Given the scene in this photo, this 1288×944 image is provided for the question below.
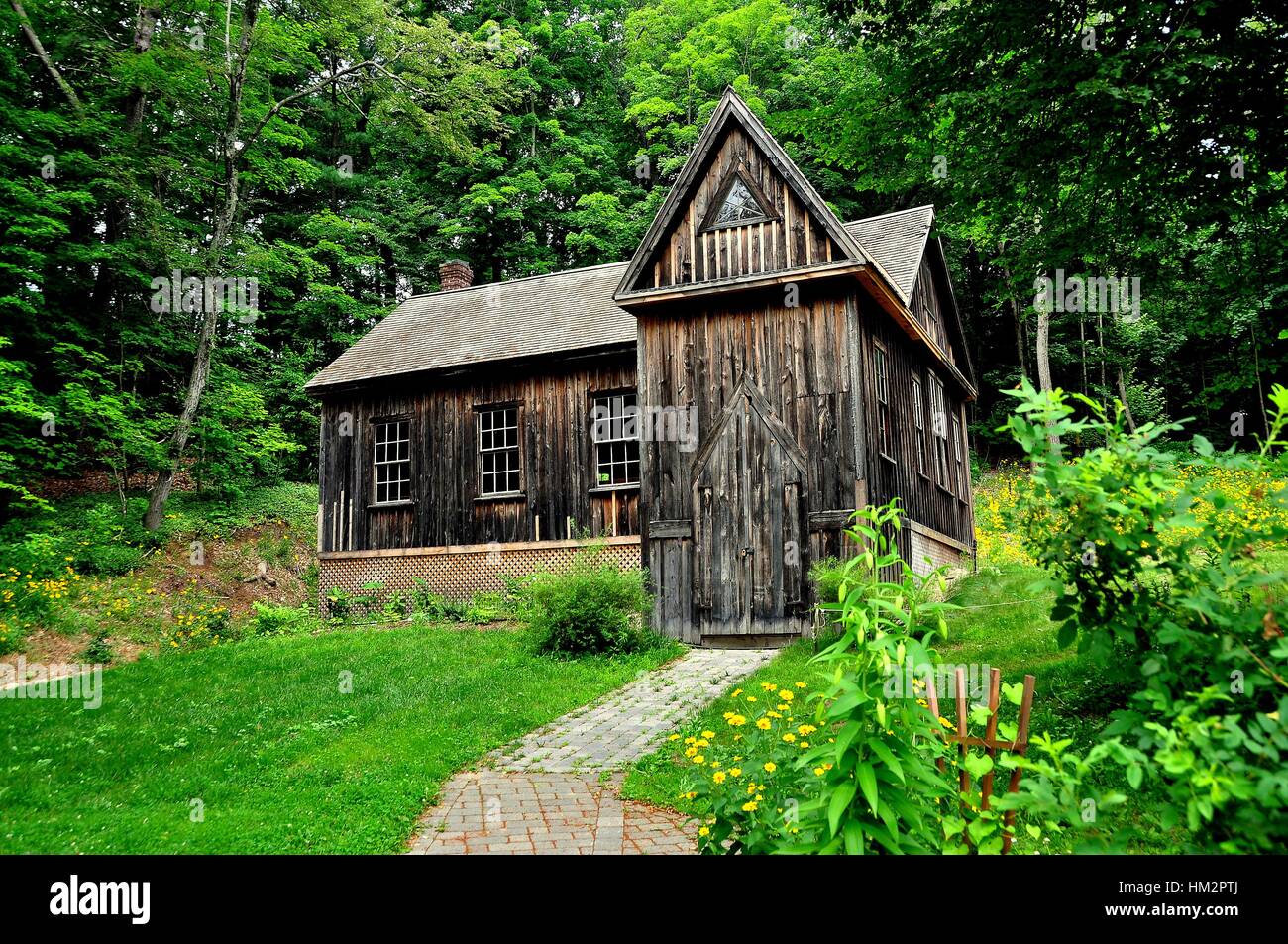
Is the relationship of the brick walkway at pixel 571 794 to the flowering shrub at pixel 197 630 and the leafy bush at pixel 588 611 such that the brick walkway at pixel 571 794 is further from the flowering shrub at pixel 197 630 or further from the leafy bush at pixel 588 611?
the flowering shrub at pixel 197 630

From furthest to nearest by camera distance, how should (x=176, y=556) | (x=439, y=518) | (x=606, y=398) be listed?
(x=176, y=556) < (x=439, y=518) < (x=606, y=398)

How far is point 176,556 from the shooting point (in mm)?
19797

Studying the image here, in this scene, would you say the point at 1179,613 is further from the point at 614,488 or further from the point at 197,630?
the point at 197,630

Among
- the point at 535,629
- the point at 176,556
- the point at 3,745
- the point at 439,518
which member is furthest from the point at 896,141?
the point at 176,556

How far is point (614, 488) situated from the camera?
52.2 feet

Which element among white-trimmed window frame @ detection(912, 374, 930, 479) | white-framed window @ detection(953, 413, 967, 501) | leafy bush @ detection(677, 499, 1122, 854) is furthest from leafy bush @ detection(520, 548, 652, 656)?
white-framed window @ detection(953, 413, 967, 501)

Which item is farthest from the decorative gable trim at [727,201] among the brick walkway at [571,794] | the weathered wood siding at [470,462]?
the brick walkway at [571,794]

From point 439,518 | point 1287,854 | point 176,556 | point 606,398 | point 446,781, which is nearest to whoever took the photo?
point 1287,854

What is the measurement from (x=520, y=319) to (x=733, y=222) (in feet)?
23.8

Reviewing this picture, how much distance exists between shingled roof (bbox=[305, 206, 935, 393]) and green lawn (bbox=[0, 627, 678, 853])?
278 inches

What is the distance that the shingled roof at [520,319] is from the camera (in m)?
16.6

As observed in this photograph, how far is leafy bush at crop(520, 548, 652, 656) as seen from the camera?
1150 cm

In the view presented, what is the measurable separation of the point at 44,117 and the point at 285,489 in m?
11.2
